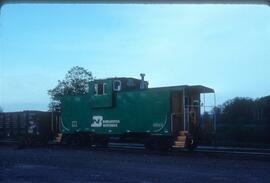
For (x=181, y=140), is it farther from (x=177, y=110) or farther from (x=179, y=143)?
(x=177, y=110)

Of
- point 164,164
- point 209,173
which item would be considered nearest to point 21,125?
point 164,164

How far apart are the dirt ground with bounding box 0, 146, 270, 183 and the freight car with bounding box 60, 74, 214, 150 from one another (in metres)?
4.04

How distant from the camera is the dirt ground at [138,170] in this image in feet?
41.8

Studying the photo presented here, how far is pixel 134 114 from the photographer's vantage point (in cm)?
2398

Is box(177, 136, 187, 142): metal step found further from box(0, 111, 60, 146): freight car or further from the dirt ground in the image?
box(0, 111, 60, 146): freight car

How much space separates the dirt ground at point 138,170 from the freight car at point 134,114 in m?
4.04

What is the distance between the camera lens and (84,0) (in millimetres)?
3746

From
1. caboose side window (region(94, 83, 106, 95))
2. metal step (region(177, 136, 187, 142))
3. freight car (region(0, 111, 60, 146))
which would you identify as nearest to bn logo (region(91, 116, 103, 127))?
caboose side window (region(94, 83, 106, 95))

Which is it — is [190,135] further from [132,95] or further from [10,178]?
[10,178]

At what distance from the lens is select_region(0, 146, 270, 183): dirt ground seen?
12734 millimetres

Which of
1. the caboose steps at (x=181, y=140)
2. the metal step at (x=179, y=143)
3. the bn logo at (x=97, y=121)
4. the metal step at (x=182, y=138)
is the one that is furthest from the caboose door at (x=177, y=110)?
the bn logo at (x=97, y=121)

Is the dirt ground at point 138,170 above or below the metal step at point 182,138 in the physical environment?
below

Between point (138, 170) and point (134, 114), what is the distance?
9.30 metres

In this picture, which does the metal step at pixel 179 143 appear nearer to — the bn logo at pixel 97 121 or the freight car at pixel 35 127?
the bn logo at pixel 97 121
